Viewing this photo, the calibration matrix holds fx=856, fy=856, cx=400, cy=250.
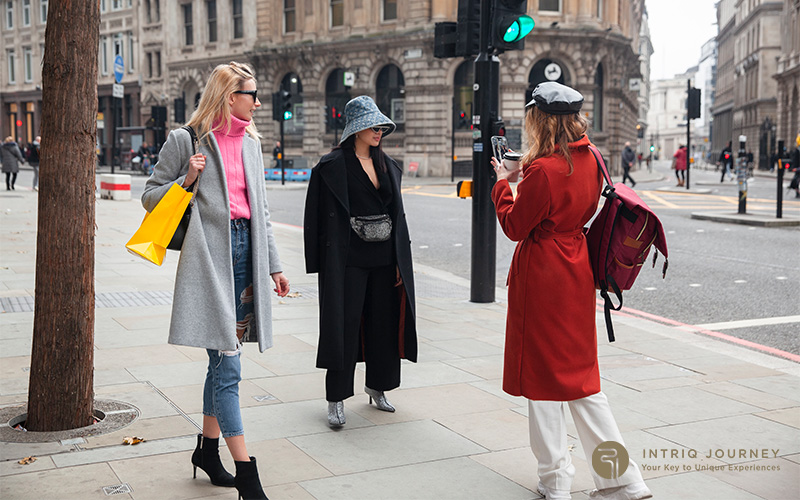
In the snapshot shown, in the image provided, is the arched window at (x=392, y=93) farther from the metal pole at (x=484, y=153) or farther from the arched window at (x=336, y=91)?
the metal pole at (x=484, y=153)

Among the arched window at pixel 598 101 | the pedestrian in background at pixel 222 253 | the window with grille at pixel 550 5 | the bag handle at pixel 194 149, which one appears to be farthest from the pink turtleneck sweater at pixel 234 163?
the arched window at pixel 598 101

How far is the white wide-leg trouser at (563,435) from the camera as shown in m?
3.72

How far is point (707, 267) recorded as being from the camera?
11.9 metres

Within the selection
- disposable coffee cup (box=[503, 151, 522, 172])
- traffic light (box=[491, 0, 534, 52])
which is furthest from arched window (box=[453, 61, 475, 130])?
disposable coffee cup (box=[503, 151, 522, 172])

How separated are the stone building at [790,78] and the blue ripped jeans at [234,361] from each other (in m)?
67.8

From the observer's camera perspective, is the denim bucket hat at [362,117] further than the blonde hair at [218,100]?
Yes

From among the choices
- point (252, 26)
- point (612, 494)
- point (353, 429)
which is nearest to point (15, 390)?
point (353, 429)

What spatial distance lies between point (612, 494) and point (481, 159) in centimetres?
529

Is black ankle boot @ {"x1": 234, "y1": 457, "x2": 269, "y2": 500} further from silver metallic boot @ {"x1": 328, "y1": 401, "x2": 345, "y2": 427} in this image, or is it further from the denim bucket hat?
the denim bucket hat

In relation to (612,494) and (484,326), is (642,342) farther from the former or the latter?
(612,494)

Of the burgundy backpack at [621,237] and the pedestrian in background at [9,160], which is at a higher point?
the pedestrian in background at [9,160]

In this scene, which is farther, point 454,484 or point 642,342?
point 642,342

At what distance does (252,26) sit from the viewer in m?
47.6

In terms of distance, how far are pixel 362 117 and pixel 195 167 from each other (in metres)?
1.39
